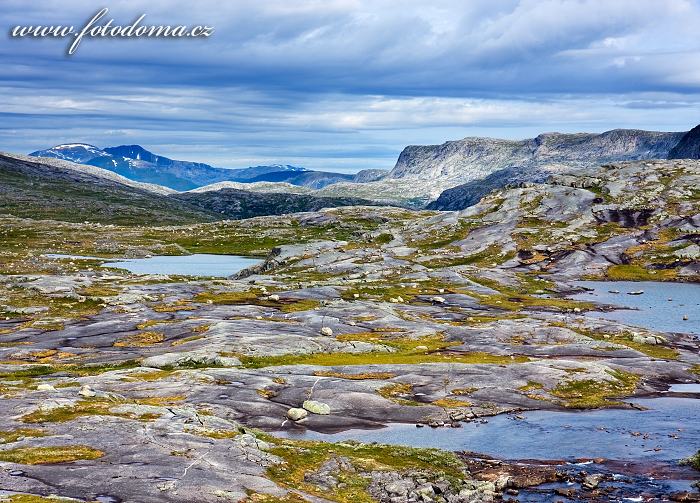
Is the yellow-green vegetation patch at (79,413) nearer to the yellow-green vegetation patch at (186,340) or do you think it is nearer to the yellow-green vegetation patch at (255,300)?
the yellow-green vegetation patch at (186,340)

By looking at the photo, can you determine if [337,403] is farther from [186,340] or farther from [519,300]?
[519,300]

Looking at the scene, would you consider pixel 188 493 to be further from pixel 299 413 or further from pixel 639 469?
pixel 639 469

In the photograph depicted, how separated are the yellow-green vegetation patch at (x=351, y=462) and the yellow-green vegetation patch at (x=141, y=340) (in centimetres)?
5546

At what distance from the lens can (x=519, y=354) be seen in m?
109

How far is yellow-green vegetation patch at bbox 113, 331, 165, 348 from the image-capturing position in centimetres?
11366

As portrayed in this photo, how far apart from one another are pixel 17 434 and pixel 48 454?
6.77m

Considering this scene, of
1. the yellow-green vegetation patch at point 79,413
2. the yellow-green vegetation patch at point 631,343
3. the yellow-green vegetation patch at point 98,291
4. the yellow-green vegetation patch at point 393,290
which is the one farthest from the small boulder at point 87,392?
the yellow-green vegetation patch at point 393,290

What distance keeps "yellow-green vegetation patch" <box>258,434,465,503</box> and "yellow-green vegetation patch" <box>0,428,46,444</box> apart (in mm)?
20069

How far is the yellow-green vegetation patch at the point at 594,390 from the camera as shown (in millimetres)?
81375

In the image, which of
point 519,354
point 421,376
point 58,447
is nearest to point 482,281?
point 519,354

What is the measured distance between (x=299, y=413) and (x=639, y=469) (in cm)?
3472

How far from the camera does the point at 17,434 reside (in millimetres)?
57250

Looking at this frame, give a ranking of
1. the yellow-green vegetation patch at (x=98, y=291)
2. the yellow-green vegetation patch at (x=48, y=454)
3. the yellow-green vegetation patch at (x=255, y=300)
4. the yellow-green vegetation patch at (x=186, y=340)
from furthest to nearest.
A: the yellow-green vegetation patch at (x=98, y=291)
the yellow-green vegetation patch at (x=255, y=300)
the yellow-green vegetation patch at (x=186, y=340)
the yellow-green vegetation patch at (x=48, y=454)

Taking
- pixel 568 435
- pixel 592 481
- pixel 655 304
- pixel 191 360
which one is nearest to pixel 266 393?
pixel 191 360
